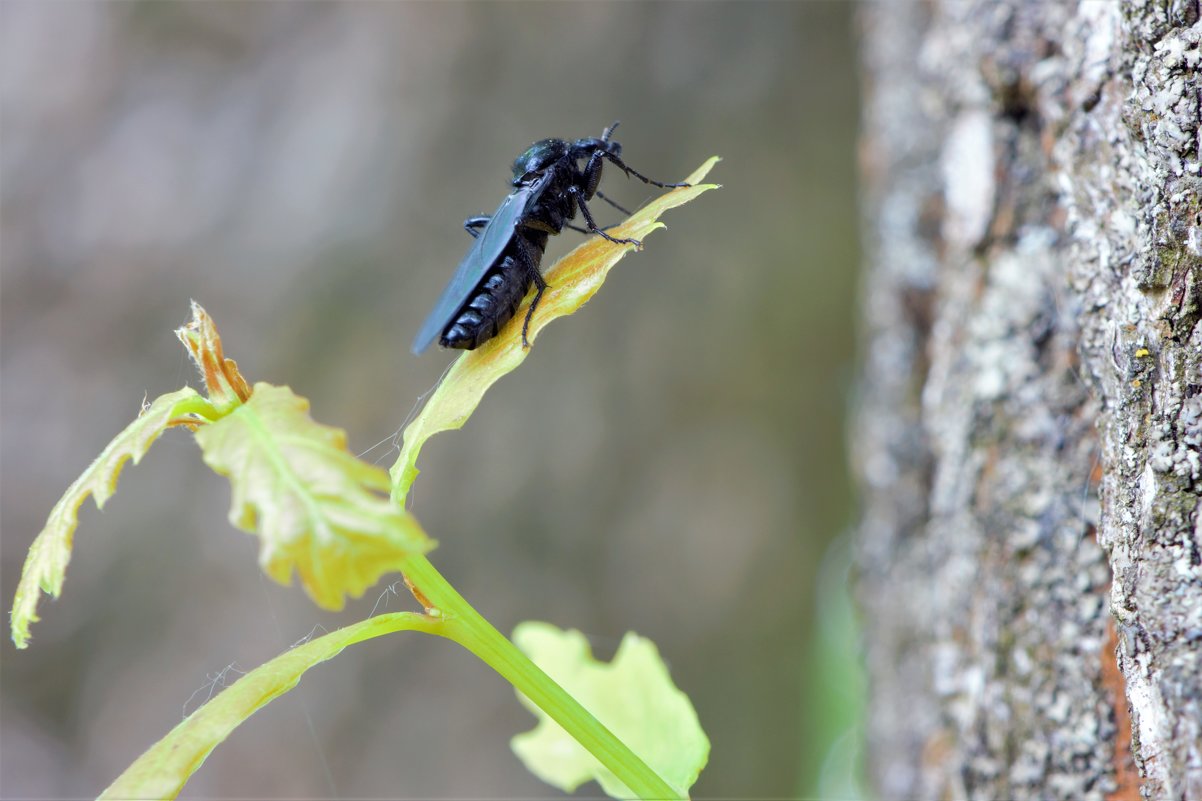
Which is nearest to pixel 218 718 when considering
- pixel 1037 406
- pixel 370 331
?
pixel 1037 406

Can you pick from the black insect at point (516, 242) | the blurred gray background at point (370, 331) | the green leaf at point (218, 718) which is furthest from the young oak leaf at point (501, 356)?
the blurred gray background at point (370, 331)

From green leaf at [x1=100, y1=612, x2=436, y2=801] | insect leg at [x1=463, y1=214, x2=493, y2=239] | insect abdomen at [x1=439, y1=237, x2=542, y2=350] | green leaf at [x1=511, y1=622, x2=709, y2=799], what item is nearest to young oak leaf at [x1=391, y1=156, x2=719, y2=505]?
green leaf at [x1=100, y1=612, x2=436, y2=801]

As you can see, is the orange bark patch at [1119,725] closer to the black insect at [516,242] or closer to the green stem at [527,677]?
the green stem at [527,677]

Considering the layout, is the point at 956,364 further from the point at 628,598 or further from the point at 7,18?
the point at 7,18

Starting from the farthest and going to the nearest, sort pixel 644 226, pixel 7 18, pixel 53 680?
pixel 53 680
pixel 7 18
pixel 644 226

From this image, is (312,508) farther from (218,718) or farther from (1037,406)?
(1037,406)

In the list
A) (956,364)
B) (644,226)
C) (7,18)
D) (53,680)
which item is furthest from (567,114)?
(53,680)
